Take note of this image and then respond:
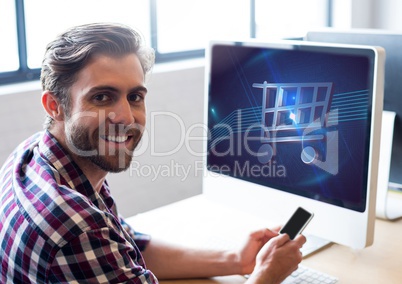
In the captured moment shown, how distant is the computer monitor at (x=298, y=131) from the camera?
132 centimetres

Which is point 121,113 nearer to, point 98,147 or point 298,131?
point 98,147

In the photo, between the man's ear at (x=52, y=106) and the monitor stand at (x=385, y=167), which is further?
the monitor stand at (x=385, y=167)

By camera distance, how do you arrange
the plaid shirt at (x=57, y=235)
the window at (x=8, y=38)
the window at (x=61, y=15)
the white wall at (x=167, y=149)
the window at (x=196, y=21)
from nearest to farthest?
the plaid shirt at (x=57, y=235) < the window at (x=8, y=38) < the window at (x=61, y=15) < the white wall at (x=167, y=149) < the window at (x=196, y=21)

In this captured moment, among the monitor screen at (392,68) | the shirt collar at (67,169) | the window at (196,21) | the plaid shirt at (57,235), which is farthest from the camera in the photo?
the window at (196,21)

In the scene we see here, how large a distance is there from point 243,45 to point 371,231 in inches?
21.7

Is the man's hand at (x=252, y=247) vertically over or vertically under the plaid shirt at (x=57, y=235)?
under

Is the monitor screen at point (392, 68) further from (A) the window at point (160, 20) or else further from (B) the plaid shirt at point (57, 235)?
(B) the plaid shirt at point (57, 235)

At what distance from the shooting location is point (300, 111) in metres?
1.41

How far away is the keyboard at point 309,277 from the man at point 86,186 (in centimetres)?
5

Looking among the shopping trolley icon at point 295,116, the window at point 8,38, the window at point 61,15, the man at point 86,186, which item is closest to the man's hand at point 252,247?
the man at point 86,186

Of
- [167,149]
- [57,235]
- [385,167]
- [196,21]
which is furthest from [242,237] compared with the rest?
[196,21]

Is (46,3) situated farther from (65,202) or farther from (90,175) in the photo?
(65,202)

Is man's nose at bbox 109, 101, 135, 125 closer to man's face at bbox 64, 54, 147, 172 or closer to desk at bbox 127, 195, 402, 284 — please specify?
man's face at bbox 64, 54, 147, 172

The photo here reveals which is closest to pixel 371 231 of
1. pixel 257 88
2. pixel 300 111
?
pixel 300 111
